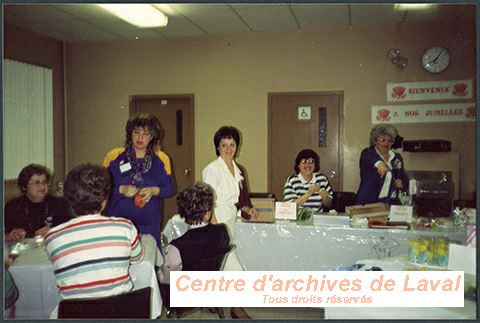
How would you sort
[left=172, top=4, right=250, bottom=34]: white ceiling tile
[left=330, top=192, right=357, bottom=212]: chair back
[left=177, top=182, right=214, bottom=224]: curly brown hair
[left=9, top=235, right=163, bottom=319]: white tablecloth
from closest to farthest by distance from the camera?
[left=9, top=235, right=163, bottom=319]: white tablecloth, [left=177, top=182, right=214, bottom=224]: curly brown hair, [left=330, top=192, right=357, bottom=212]: chair back, [left=172, top=4, right=250, bottom=34]: white ceiling tile

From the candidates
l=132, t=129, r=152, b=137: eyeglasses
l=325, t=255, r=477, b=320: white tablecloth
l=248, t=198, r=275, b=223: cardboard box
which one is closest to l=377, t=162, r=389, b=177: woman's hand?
l=248, t=198, r=275, b=223: cardboard box

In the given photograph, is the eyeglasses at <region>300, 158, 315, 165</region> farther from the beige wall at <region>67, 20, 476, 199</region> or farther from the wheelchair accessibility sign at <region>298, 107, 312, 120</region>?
the wheelchair accessibility sign at <region>298, 107, 312, 120</region>

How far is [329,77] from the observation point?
178 inches

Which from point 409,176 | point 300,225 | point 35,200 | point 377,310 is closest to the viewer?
point 377,310

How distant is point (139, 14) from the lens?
382cm

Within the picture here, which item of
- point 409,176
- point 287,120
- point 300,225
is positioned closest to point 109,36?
point 287,120

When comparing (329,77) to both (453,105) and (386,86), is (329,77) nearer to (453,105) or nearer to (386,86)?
(386,86)

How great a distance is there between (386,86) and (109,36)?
332 cm

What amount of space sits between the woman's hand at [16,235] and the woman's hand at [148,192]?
697 mm

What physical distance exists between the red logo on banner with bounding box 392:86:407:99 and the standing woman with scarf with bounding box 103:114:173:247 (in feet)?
9.37

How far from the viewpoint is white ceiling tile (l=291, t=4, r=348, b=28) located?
3731mm

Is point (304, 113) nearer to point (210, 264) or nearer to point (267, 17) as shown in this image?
point (267, 17)

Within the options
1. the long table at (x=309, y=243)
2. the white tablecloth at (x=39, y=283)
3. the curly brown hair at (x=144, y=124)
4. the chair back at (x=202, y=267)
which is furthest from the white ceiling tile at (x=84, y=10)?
the chair back at (x=202, y=267)

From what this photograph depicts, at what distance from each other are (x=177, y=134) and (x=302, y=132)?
158cm
